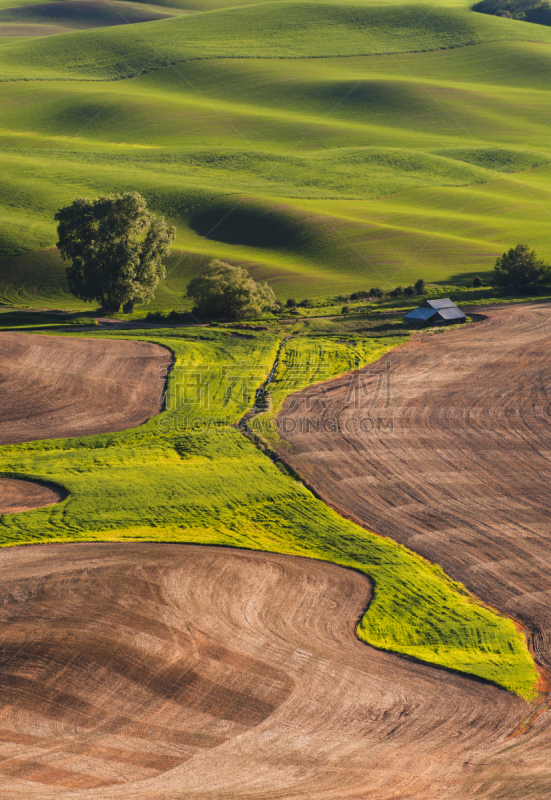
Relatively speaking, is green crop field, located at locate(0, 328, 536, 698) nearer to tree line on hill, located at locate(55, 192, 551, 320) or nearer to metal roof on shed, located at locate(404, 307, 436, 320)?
metal roof on shed, located at locate(404, 307, 436, 320)

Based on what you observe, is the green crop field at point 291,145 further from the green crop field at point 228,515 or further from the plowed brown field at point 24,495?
the plowed brown field at point 24,495

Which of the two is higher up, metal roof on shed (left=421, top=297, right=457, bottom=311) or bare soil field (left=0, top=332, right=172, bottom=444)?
metal roof on shed (left=421, top=297, right=457, bottom=311)

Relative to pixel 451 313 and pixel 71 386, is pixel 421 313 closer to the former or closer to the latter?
pixel 451 313

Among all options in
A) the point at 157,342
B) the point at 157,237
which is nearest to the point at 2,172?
the point at 157,237

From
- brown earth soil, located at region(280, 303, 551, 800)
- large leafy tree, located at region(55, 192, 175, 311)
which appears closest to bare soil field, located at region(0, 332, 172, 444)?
brown earth soil, located at region(280, 303, 551, 800)

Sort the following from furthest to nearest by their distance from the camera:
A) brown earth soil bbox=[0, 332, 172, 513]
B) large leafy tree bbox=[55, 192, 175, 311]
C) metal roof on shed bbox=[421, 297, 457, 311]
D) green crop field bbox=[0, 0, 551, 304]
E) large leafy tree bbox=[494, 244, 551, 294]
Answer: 1. green crop field bbox=[0, 0, 551, 304]
2. large leafy tree bbox=[494, 244, 551, 294]
3. large leafy tree bbox=[55, 192, 175, 311]
4. metal roof on shed bbox=[421, 297, 457, 311]
5. brown earth soil bbox=[0, 332, 172, 513]

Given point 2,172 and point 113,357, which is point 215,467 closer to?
point 113,357
